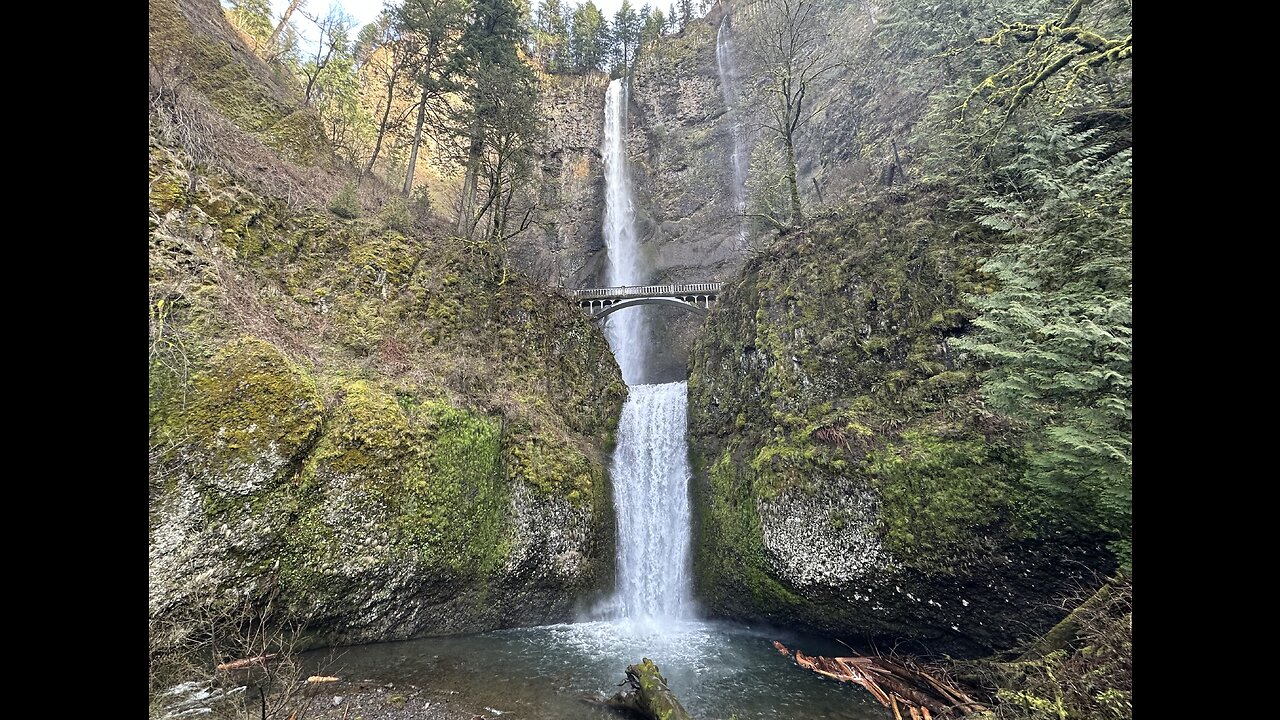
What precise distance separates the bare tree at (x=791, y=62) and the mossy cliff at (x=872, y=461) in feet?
11.8

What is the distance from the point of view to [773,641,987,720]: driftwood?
21.9 feet

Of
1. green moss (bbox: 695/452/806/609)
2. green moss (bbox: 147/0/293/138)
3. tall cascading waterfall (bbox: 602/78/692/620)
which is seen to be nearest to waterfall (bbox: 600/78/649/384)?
tall cascading waterfall (bbox: 602/78/692/620)

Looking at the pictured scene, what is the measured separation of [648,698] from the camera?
6.68 m

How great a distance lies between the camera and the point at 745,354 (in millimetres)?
12453

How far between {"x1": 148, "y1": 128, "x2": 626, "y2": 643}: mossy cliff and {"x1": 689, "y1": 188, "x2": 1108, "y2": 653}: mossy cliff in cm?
383

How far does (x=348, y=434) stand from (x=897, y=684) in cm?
1031

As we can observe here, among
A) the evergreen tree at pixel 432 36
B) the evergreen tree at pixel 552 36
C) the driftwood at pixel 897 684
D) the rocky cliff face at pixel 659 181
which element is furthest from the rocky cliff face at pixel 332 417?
the evergreen tree at pixel 552 36

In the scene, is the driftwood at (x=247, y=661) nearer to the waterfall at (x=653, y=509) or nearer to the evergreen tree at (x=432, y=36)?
the waterfall at (x=653, y=509)

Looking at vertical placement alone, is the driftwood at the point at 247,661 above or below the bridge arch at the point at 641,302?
below

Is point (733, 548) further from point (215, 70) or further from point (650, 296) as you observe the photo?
point (215, 70)

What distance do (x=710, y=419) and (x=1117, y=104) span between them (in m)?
10.3

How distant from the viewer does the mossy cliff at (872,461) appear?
23.9ft
